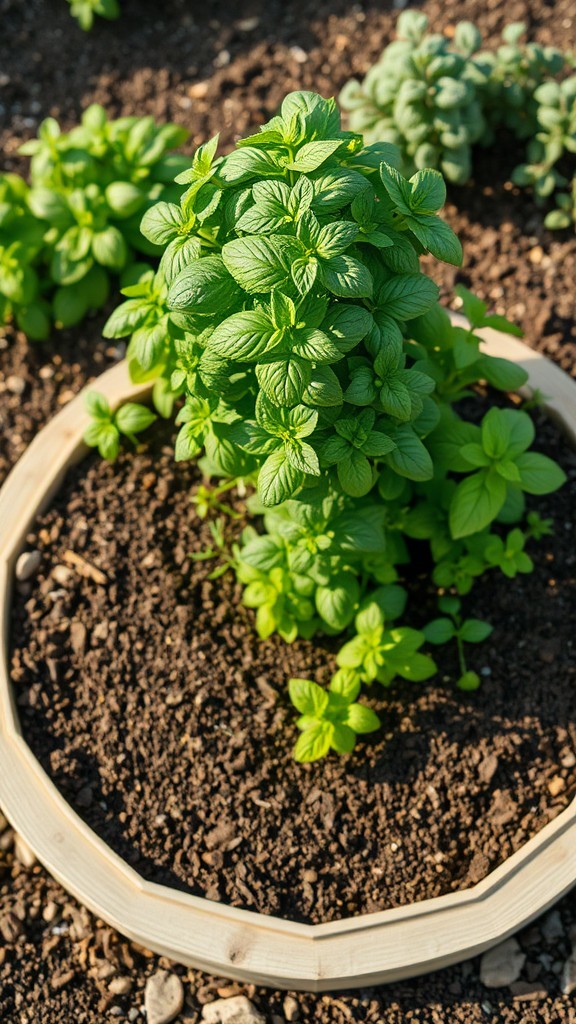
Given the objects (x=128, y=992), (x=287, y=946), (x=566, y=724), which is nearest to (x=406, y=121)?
(x=566, y=724)

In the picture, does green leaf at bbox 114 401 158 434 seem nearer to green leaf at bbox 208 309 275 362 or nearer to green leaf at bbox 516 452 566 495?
green leaf at bbox 208 309 275 362

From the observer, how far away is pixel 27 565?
2.88 metres

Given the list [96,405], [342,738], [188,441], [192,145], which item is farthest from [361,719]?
[192,145]

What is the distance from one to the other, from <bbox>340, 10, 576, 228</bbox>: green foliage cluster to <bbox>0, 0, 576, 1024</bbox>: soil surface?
17cm

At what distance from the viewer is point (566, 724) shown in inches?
104

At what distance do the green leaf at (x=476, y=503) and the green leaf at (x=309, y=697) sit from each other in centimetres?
55

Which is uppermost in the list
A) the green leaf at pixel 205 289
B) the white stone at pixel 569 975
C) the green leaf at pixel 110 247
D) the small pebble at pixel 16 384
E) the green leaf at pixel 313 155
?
the green leaf at pixel 313 155

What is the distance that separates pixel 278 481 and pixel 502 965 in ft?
4.82

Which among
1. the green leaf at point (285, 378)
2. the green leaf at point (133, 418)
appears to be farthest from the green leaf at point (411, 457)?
the green leaf at point (133, 418)

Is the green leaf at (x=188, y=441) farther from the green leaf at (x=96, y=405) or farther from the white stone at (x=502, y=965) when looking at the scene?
the white stone at (x=502, y=965)

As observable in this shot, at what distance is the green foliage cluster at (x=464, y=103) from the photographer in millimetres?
3154

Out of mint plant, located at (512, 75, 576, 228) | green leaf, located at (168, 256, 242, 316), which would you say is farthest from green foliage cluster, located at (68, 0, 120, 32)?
green leaf, located at (168, 256, 242, 316)

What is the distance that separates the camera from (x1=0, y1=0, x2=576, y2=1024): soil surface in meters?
2.49

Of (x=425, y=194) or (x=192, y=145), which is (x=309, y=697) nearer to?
(x=425, y=194)
